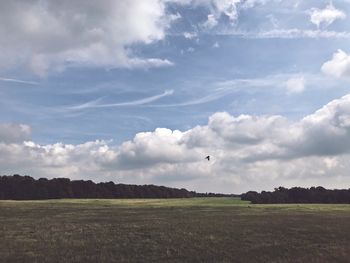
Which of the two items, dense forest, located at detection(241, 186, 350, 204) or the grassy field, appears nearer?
the grassy field

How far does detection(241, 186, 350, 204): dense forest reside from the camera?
147m

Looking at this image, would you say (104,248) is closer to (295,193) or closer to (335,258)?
(335,258)

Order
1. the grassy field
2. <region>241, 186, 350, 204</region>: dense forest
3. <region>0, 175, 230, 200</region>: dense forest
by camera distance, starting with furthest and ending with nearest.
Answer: <region>0, 175, 230, 200</region>: dense forest, <region>241, 186, 350, 204</region>: dense forest, the grassy field

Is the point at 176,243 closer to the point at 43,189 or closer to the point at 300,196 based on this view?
the point at 300,196

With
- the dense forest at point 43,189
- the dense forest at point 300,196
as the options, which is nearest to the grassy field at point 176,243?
the dense forest at point 300,196

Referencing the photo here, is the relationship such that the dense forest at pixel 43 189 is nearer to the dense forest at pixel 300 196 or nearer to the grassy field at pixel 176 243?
the dense forest at pixel 300 196

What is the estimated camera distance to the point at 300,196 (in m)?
158

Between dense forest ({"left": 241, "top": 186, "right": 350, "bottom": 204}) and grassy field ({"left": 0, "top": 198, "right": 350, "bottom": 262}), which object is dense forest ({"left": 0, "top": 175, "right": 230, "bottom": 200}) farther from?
grassy field ({"left": 0, "top": 198, "right": 350, "bottom": 262})

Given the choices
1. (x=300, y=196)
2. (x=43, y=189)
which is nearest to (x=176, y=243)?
(x=300, y=196)

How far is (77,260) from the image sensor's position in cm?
2758

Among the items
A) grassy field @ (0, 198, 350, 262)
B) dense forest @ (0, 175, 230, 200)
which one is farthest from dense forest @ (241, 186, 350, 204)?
grassy field @ (0, 198, 350, 262)

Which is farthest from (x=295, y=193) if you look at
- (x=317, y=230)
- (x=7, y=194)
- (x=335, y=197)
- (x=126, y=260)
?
(x=126, y=260)

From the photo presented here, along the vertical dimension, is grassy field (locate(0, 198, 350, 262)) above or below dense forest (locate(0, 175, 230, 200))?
below

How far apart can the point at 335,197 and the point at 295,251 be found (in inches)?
4936
